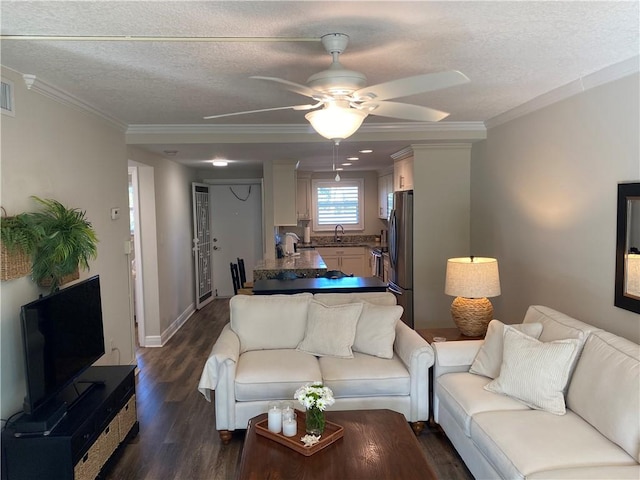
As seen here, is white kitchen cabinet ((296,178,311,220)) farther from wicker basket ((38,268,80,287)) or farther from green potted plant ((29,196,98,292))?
green potted plant ((29,196,98,292))

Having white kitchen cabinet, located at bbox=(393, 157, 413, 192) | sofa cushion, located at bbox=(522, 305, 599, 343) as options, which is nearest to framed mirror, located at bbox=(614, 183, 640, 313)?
sofa cushion, located at bbox=(522, 305, 599, 343)

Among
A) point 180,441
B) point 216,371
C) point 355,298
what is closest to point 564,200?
point 355,298

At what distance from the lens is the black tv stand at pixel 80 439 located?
2.37 m

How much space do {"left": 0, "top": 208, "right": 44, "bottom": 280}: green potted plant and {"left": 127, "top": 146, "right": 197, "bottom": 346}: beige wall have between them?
2.35m

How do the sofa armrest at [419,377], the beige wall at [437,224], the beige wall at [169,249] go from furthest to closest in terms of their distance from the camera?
the beige wall at [169,249] < the beige wall at [437,224] < the sofa armrest at [419,377]

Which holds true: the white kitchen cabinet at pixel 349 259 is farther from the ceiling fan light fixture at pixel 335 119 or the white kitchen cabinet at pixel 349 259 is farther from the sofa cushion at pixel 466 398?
the ceiling fan light fixture at pixel 335 119

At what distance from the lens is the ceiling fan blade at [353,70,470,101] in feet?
6.13

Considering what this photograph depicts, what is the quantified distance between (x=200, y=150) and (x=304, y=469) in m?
3.84

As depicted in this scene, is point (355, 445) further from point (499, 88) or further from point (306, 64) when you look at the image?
point (499, 88)

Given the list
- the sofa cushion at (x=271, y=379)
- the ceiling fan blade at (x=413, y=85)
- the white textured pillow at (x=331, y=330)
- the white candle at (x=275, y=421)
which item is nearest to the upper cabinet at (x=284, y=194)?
the white textured pillow at (x=331, y=330)

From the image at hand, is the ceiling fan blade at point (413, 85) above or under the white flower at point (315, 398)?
above

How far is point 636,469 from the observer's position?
79.1 inches

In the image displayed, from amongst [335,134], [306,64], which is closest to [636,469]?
[335,134]

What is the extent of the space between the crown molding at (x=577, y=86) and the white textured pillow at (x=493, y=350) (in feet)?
5.21
